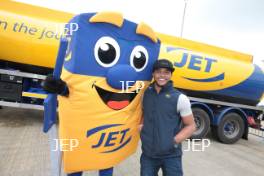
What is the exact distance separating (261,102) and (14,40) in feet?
23.4

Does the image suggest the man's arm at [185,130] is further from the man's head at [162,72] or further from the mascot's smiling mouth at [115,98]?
the mascot's smiling mouth at [115,98]

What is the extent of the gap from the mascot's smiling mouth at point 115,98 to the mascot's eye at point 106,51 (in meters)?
0.24

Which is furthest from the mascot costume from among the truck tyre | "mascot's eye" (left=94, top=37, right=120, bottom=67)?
the truck tyre

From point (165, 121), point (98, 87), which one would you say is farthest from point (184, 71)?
point (98, 87)

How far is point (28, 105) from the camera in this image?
21.9 feet

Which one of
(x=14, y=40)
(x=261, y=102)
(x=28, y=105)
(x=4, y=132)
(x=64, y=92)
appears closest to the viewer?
(x=64, y=92)

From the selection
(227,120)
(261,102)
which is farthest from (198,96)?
(261,102)

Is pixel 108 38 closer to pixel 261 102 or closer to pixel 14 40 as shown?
pixel 14 40

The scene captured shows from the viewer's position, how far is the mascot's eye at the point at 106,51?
2367 millimetres

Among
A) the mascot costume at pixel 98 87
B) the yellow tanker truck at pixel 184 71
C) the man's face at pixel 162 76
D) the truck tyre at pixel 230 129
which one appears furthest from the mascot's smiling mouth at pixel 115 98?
the truck tyre at pixel 230 129

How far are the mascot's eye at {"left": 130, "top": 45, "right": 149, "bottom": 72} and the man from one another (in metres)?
0.12

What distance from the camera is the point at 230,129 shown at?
315 inches

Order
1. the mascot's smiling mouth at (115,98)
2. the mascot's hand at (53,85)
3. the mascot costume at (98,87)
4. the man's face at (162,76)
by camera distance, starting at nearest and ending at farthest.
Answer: the mascot's hand at (53,85), the mascot costume at (98,87), the mascot's smiling mouth at (115,98), the man's face at (162,76)

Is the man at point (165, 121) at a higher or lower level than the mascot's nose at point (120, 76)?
lower
